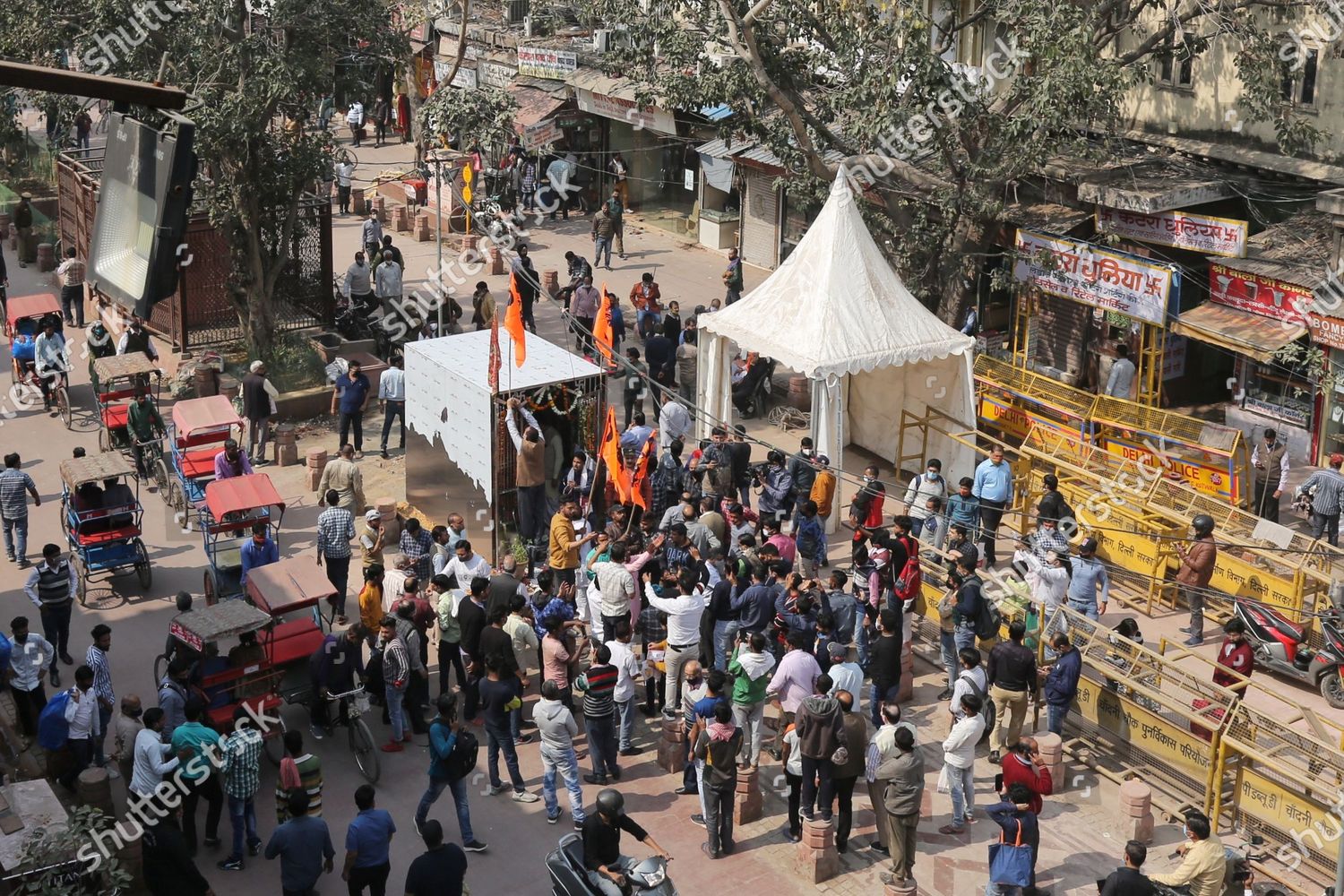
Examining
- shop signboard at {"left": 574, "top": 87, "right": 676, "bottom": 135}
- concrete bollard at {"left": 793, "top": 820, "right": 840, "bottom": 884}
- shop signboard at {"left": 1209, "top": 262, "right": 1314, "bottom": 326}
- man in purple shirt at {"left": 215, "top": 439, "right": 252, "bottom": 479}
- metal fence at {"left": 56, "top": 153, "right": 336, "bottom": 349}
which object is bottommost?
concrete bollard at {"left": 793, "top": 820, "right": 840, "bottom": 884}

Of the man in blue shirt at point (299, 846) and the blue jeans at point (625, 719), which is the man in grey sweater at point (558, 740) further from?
the man in blue shirt at point (299, 846)

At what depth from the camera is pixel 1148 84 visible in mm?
23109

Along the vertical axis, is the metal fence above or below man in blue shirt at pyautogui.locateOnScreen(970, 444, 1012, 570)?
above

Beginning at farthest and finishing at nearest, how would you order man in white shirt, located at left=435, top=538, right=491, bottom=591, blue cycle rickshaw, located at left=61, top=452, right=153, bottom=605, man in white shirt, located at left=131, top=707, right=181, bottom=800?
1. blue cycle rickshaw, located at left=61, top=452, right=153, bottom=605
2. man in white shirt, located at left=435, top=538, right=491, bottom=591
3. man in white shirt, located at left=131, top=707, right=181, bottom=800

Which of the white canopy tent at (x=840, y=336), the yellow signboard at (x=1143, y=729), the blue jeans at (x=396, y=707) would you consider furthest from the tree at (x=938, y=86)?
the blue jeans at (x=396, y=707)

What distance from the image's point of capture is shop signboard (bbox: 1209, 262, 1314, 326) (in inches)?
789

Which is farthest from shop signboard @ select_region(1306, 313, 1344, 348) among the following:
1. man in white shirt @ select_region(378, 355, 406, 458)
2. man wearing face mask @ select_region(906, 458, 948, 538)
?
man in white shirt @ select_region(378, 355, 406, 458)

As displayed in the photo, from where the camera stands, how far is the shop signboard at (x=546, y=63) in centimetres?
3491

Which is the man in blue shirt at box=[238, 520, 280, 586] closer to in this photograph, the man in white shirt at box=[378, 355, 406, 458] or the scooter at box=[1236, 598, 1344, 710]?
the man in white shirt at box=[378, 355, 406, 458]

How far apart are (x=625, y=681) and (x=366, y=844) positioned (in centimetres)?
308

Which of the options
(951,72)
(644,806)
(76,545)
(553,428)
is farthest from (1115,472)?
(76,545)

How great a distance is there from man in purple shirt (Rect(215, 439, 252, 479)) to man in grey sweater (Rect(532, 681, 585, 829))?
22.2 feet

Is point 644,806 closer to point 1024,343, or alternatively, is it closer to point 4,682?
point 4,682

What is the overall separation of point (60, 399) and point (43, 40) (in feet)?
17.6
